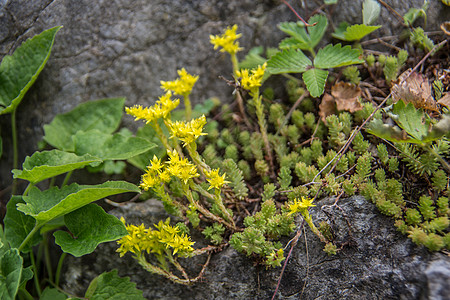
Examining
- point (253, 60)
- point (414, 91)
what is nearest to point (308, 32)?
point (253, 60)

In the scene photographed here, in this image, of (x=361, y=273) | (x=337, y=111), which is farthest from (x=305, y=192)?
(x=337, y=111)

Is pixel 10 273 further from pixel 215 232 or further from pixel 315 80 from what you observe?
pixel 315 80

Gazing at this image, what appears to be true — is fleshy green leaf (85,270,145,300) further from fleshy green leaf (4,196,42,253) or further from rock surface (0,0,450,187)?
rock surface (0,0,450,187)

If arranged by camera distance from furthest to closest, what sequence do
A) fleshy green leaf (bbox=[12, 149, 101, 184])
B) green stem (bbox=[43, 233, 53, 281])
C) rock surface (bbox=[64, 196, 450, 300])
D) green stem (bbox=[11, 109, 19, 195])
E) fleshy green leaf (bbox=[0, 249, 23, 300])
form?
green stem (bbox=[11, 109, 19, 195]), green stem (bbox=[43, 233, 53, 281]), fleshy green leaf (bbox=[12, 149, 101, 184]), fleshy green leaf (bbox=[0, 249, 23, 300]), rock surface (bbox=[64, 196, 450, 300])

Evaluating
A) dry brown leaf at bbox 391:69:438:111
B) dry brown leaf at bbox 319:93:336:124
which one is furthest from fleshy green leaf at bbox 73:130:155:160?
dry brown leaf at bbox 391:69:438:111

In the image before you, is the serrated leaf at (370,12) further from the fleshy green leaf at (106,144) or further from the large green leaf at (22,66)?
the large green leaf at (22,66)

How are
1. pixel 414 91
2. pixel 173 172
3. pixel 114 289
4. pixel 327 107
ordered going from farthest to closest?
pixel 327 107, pixel 414 91, pixel 114 289, pixel 173 172
